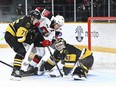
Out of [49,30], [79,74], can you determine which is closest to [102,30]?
[49,30]

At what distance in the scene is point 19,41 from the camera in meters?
4.09

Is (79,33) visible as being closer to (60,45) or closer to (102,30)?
(102,30)

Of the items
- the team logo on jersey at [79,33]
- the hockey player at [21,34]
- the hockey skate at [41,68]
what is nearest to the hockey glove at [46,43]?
the hockey player at [21,34]

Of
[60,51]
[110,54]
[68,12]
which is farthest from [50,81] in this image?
[68,12]

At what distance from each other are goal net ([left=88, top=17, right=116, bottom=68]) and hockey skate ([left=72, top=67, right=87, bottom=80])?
109 centimetres

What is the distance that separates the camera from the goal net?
5.39 m

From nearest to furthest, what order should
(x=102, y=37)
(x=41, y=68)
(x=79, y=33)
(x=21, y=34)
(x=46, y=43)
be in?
(x=21, y=34), (x=46, y=43), (x=41, y=68), (x=102, y=37), (x=79, y=33)

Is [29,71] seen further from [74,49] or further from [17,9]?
[17,9]

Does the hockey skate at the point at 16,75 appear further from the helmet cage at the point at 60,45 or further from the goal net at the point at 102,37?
the goal net at the point at 102,37

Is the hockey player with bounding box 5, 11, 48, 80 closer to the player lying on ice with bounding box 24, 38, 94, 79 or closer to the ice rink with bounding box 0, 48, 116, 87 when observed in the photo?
the ice rink with bounding box 0, 48, 116, 87

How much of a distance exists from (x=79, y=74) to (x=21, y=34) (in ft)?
2.31

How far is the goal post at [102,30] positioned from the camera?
5.52 metres

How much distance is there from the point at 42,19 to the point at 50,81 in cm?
65

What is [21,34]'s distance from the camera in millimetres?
4078
